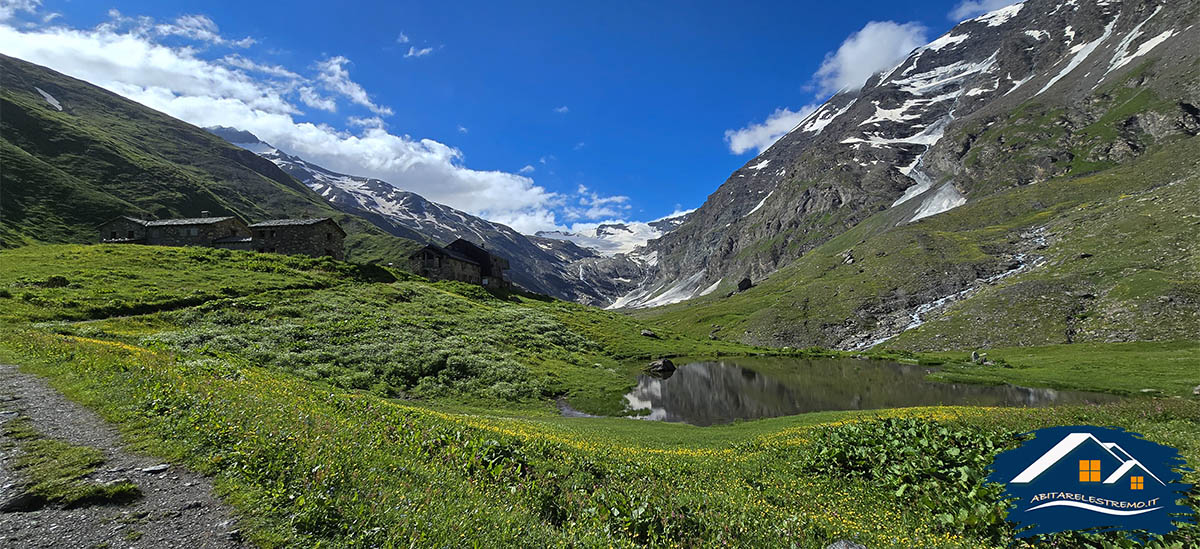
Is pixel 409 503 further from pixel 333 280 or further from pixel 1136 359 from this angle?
pixel 1136 359

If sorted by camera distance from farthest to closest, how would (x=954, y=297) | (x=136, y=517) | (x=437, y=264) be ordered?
(x=437, y=264) → (x=954, y=297) → (x=136, y=517)

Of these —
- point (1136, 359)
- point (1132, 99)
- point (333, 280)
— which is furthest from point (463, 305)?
point (1132, 99)

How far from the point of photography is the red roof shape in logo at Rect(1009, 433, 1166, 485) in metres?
7.69

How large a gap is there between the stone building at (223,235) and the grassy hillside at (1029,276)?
356 feet

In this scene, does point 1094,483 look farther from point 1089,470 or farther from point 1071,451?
point 1071,451

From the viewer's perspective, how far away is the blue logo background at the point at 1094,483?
24.2 ft

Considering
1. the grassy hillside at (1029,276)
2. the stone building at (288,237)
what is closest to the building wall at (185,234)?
the stone building at (288,237)

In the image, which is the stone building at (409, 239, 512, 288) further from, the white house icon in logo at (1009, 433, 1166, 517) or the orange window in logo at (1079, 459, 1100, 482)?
the orange window in logo at (1079, 459, 1100, 482)

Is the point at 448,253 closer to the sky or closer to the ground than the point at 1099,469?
closer to the sky

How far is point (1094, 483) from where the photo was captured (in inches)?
303

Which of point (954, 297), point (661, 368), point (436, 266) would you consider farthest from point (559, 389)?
point (954, 297)

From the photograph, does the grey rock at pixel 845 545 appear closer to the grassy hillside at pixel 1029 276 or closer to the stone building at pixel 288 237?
the grassy hillside at pixel 1029 276

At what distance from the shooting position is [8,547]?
20.5 ft

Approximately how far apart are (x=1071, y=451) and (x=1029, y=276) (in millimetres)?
118852
